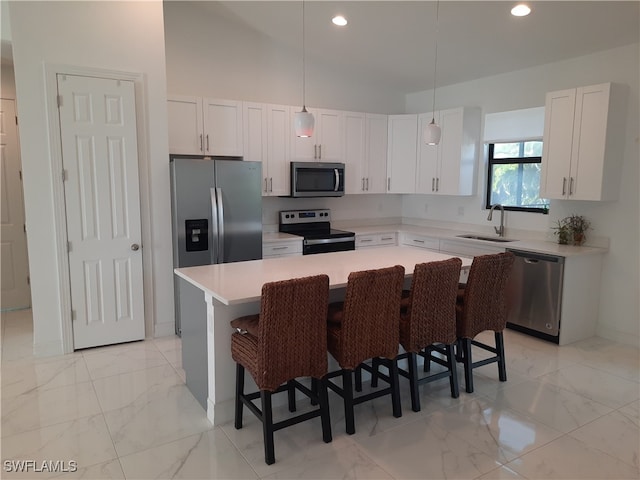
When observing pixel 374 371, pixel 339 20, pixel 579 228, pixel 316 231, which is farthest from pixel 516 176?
pixel 374 371

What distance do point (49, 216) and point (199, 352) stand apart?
6.31 feet

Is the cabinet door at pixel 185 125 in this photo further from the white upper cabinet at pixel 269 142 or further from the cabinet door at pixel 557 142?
the cabinet door at pixel 557 142

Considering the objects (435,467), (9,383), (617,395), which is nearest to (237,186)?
(9,383)

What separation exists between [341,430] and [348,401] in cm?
21

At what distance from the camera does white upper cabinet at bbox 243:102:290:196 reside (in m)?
4.94

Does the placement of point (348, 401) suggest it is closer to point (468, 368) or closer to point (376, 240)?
point (468, 368)

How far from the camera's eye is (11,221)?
520 cm

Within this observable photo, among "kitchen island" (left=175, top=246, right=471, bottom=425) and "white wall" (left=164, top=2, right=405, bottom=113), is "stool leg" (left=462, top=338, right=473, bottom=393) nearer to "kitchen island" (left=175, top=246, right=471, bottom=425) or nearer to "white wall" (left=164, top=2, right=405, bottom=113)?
"kitchen island" (left=175, top=246, right=471, bottom=425)

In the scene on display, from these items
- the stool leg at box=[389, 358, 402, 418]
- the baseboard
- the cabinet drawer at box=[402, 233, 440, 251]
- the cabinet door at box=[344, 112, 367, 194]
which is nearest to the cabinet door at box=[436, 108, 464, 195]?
the cabinet drawer at box=[402, 233, 440, 251]

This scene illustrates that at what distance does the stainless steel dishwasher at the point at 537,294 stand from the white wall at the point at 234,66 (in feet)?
9.95

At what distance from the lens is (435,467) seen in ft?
7.89

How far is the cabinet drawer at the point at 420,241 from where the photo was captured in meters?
5.34

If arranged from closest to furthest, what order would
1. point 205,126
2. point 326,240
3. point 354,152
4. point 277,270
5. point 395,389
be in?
1. point 395,389
2. point 277,270
3. point 205,126
4. point 326,240
5. point 354,152

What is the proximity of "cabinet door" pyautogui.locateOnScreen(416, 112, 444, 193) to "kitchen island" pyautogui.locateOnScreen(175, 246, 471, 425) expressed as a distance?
7.91 feet
